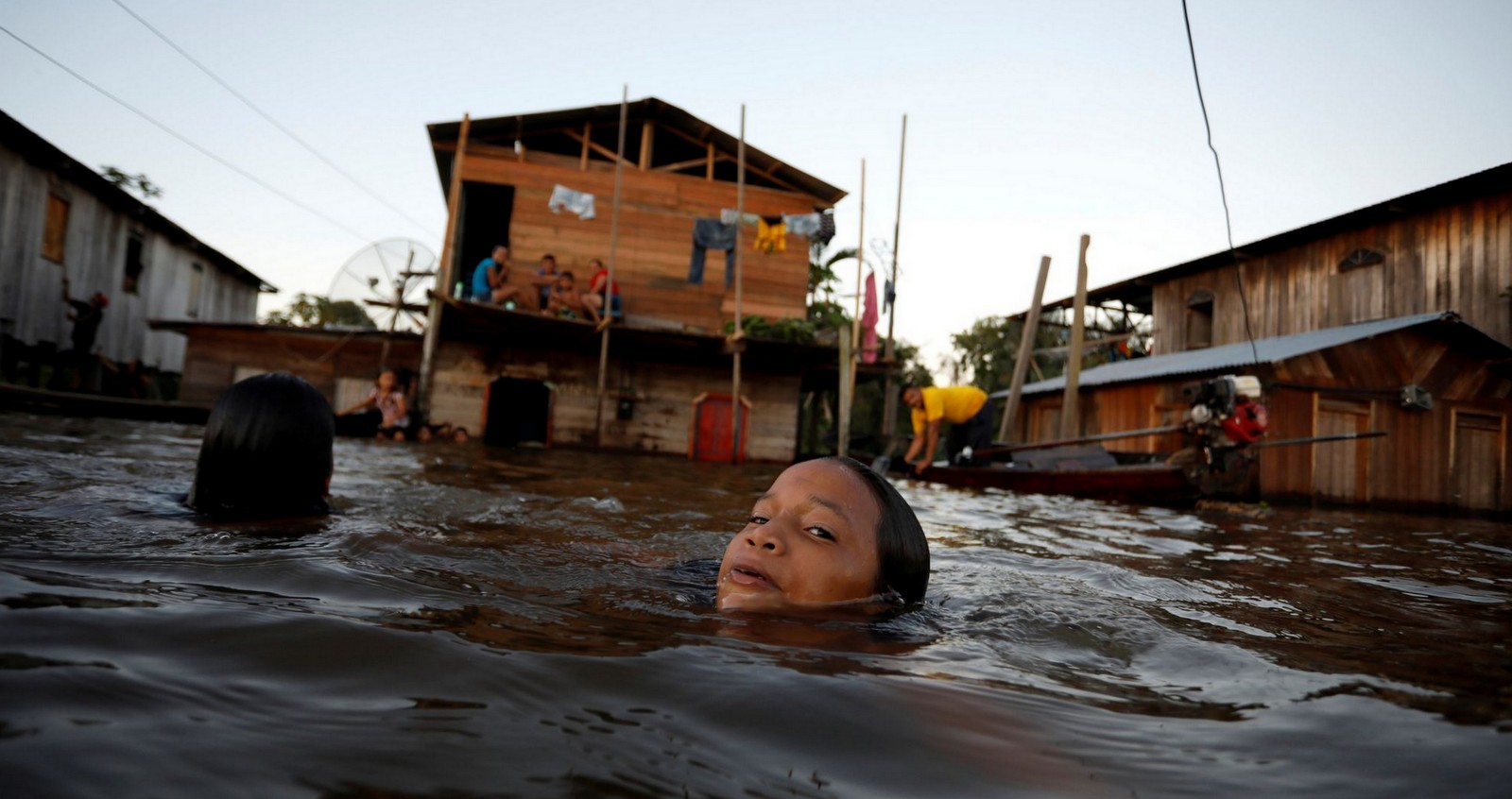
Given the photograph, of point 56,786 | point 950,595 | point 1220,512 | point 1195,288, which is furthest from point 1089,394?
point 56,786

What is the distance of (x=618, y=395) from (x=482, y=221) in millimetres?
6818

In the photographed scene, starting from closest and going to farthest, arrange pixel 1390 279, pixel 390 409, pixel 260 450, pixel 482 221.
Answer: pixel 260 450 < pixel 390 409 < pixel 1390 279 < pixel 482 221

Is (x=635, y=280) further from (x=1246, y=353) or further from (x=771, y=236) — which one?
(x=1246, y=353)

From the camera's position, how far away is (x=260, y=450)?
3023 millimetres

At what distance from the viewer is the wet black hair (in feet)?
7.59

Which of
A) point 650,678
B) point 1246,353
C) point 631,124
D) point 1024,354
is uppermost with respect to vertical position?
point 631,124

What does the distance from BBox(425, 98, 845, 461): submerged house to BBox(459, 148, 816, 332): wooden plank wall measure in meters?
0.03

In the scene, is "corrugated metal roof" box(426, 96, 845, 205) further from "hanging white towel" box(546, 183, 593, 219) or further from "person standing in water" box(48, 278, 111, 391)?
"person standing in water" box(48, 278, 111, 391)

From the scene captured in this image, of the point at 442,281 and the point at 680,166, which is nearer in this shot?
the point at 442,281

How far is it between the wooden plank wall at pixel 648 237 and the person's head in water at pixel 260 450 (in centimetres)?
1232

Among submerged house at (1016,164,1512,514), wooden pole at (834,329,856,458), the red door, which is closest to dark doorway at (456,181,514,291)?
the red door

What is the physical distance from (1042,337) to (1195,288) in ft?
30.2

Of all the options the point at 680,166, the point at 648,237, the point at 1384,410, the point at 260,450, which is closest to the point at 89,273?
the point at 648,237

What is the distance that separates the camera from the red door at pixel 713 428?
15320 mm
